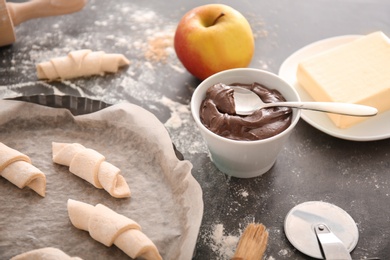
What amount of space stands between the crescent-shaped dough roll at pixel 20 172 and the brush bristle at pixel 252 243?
19.1 inches

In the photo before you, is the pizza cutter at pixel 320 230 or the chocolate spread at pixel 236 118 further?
the chocolate spread at pixel 236 118

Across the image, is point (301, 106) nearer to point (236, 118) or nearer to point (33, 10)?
point (236, 118)

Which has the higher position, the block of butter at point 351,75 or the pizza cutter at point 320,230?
the block of butter at point 351,75

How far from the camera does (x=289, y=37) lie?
5.92 feet

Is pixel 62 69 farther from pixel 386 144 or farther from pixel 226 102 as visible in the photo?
pixel 386 144

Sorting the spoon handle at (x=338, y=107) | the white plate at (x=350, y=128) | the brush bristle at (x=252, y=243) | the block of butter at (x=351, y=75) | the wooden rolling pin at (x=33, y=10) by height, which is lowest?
the brush bristle at (x=252, y=243)

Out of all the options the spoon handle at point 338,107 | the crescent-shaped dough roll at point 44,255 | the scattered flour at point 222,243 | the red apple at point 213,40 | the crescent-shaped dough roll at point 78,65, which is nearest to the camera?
the crescent-shaped dough roll at point 44,255

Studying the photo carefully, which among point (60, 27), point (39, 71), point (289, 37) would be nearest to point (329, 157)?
point (289, 37)

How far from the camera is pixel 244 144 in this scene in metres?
1.23

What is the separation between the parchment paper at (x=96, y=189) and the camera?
1160 mm

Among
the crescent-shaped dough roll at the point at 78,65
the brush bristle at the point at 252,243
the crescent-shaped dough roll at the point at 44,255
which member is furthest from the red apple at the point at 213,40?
the crescent-shaped dough roll at the point at 44,255

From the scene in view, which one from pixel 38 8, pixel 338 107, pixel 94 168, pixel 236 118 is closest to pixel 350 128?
pixel 338 107

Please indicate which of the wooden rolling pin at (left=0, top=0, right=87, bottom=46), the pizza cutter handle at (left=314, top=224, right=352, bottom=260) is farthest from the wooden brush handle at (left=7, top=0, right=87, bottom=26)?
the pizza cutter handle at (left=314, top=224, right=352, bottom=260)

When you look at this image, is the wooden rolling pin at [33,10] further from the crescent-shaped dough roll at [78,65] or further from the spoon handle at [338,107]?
the spoon handle at [338,107]
